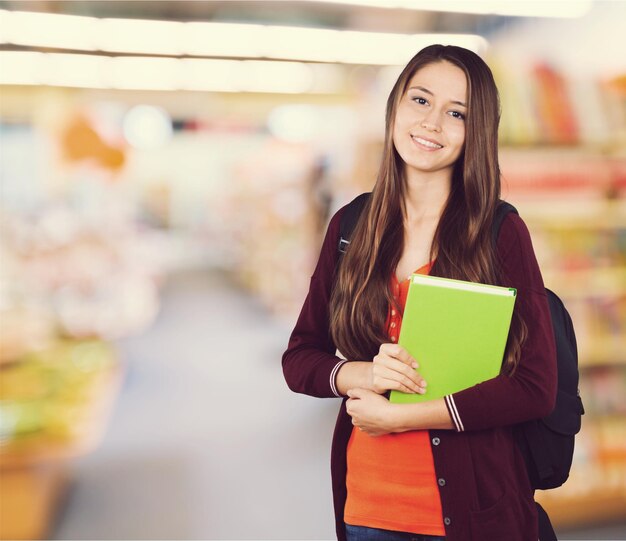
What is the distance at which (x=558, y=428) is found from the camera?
1.32 m

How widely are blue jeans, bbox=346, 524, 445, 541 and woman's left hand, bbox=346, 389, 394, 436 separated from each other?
19 centimetres

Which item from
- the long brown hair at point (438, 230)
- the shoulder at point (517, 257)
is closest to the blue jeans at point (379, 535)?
the long brown hair at point (438, 230)

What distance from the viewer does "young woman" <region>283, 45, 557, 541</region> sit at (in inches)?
48.7

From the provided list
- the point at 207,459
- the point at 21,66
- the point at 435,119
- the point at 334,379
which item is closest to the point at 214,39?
the point at 21,66

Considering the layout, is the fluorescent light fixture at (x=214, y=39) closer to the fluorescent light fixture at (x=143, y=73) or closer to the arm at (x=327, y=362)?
the fluorescent light fixture at (x=143, y=73)

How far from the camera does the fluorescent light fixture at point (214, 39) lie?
482 cm

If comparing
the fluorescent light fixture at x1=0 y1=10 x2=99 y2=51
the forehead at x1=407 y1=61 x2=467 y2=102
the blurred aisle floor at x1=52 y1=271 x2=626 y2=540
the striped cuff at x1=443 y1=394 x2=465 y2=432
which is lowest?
the blurred aisle floor at x1=52 y1=271 x2=626 y2=540

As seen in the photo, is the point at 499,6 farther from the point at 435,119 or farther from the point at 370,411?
the point at 370,411

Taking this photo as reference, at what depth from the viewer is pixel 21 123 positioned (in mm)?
11297

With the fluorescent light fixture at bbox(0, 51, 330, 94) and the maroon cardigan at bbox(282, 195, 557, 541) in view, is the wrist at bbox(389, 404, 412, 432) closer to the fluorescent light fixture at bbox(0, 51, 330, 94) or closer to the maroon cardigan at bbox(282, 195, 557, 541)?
the maroon cardigan at bbox(282, 195, 557, 541)

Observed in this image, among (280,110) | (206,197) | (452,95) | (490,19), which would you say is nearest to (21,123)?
(280,110)

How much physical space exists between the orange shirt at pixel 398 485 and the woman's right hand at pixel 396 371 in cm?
10

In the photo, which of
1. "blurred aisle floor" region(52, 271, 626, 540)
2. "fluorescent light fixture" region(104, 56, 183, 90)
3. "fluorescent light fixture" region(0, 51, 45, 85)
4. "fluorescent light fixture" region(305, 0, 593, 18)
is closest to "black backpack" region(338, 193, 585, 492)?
"blurred aisle floor" region(52, 271, 626, 540)

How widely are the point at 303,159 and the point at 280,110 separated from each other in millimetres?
4034
